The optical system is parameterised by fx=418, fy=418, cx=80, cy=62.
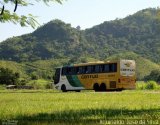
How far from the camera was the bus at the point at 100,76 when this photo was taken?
4609 centimetres

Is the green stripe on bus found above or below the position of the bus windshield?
below

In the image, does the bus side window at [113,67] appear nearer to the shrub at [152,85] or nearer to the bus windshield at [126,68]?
the bus windshield at [126,68]

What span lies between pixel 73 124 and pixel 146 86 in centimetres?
5297

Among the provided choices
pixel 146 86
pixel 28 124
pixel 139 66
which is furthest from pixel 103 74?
pixel 139 66

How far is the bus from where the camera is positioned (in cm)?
4609

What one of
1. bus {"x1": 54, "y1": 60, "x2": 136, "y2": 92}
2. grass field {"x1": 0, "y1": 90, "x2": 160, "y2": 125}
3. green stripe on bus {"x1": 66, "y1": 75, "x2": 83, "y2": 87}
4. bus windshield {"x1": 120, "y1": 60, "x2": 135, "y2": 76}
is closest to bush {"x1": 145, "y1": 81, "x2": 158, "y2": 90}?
bus {"x1": 54, "y1": 60, "x2": 136, "y2": 92}

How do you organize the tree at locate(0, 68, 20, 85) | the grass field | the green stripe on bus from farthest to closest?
the tree at locate(0, 68, 20, 85)
the green stripe on bus
the grass field

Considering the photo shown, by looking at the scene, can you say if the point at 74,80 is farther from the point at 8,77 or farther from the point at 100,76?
the point at 8,77

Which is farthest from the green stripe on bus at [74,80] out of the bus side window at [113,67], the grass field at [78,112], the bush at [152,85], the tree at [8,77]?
the tree at [8,77]

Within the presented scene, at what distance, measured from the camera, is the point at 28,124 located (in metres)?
10.4

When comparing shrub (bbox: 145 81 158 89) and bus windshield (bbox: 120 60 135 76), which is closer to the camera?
bus windshield (bbox: 120 60 135 76)

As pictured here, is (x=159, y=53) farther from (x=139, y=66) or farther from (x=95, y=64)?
(x=95, y=64)

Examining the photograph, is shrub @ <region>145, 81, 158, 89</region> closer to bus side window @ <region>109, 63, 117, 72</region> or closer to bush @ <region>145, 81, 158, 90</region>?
bush @ <region>145, 81, 158, 90</region>

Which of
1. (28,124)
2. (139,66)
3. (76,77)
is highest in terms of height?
(139,66)
